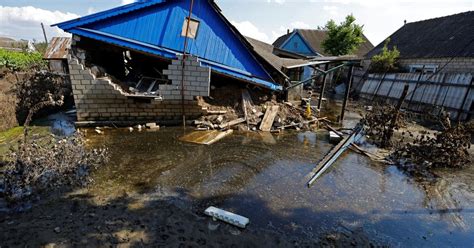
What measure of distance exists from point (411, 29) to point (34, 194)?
31.6 m

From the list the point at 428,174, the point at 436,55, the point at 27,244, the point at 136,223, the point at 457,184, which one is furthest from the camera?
the point at 436,55

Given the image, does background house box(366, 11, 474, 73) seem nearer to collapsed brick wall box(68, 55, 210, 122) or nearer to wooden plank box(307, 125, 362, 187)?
wooden plank box(307, 125, 362, 187)

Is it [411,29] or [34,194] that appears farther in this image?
[411,29]

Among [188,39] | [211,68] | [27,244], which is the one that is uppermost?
[188,39]

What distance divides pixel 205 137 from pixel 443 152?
7.72 m

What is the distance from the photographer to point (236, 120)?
11352 millimetres

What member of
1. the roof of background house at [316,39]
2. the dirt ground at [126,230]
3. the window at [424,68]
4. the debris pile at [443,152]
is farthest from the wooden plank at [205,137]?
the roof of background house at [316,39]

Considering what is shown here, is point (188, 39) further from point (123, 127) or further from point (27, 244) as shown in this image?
point (27, 244)

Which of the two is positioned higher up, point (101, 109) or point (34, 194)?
point (101, 109)

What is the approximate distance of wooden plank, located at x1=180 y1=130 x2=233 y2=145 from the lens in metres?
9.23

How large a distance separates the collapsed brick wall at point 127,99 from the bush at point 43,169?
4080mm

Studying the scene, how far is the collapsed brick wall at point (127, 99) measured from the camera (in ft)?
32.4

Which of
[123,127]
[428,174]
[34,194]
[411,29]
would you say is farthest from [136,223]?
[411,29]

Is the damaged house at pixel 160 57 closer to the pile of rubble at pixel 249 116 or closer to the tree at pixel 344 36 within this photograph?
the pile of rubble at pixel 249 116
